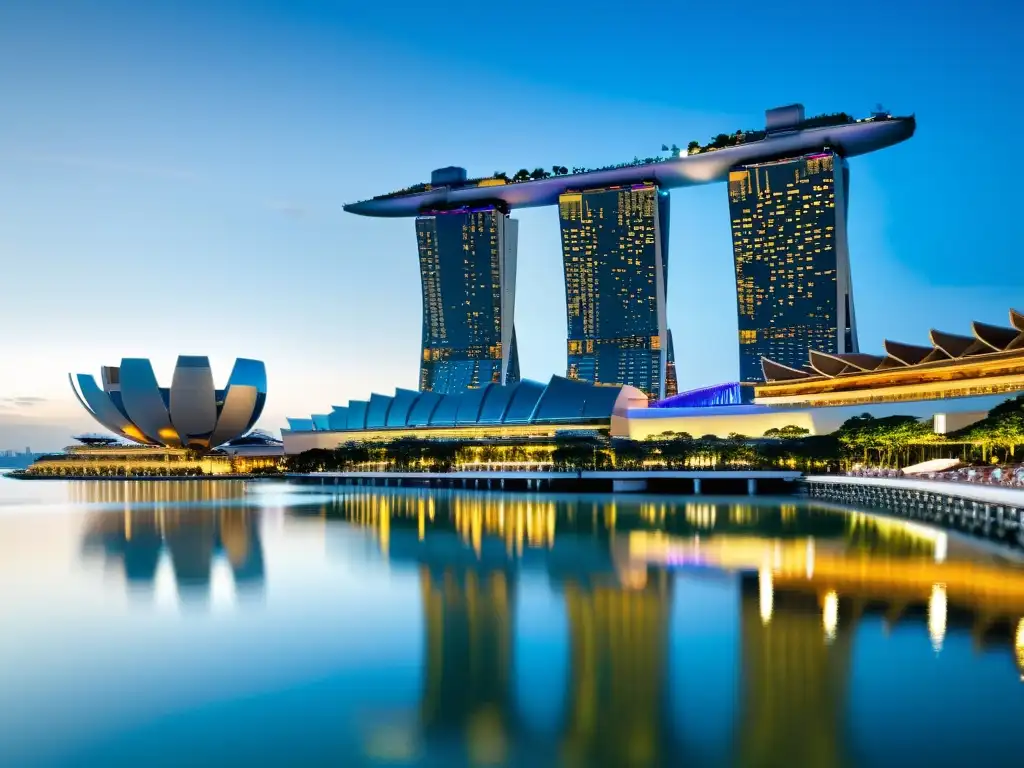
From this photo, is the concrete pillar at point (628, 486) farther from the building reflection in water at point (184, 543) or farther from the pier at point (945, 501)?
the building reflection in water at point (184, 543)

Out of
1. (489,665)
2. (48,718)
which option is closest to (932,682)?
(489,665)

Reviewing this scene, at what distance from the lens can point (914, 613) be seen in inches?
670

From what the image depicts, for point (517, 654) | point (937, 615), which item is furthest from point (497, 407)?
point (517, 654)

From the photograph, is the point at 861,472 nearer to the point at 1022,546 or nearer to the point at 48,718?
the point at 1022,546

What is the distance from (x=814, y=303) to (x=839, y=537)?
262 ft

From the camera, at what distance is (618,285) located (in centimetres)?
11988

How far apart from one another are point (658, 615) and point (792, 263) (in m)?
96.5

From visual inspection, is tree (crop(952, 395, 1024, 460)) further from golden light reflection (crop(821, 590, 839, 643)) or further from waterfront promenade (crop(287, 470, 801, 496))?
golden light reflection (crop(821, 590, 839, 643))

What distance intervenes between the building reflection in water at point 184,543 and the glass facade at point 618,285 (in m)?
69.4

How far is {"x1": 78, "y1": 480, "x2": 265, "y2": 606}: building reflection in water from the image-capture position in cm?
2223

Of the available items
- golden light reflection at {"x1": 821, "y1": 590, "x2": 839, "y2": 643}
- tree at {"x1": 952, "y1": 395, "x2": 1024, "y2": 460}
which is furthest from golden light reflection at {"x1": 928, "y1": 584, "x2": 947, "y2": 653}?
tree at {"x1": 952, "y1": 395, "x2": 1024, "y2": 460}

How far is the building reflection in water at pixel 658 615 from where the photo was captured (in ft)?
34.4

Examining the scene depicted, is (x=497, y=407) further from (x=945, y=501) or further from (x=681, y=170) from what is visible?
(x=945, y=501)

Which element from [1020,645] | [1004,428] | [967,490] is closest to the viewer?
[1020,645]
